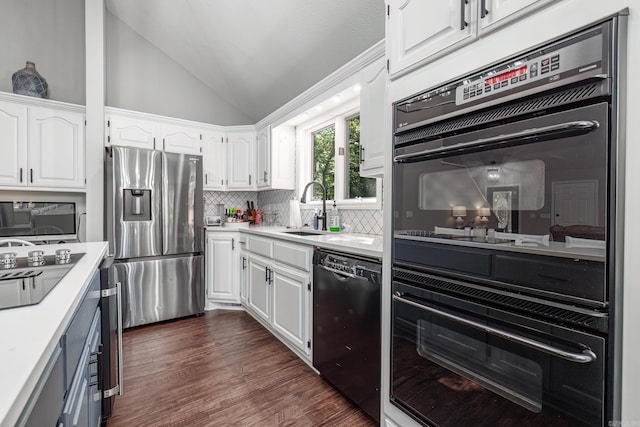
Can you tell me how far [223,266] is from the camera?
336 cm

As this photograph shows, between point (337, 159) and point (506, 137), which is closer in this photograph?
point (506, 137)

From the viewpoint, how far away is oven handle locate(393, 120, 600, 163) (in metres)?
0.78

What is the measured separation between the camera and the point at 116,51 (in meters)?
3.71

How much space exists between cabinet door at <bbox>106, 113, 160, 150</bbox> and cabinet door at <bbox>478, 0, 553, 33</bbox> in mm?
3406

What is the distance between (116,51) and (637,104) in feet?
15.6

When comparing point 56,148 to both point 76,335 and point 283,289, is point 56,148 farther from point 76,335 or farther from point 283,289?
point 76,335

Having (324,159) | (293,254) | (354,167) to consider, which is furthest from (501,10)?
(324,159)

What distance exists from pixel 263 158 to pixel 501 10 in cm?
298

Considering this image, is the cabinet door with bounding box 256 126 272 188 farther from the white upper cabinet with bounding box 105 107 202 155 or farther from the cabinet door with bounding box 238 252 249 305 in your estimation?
the cabinet door with bounding box 238 252 249 305

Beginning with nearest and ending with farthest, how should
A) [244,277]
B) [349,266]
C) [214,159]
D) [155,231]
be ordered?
[349,266] < [155,231] < [244,277] < [214,159]

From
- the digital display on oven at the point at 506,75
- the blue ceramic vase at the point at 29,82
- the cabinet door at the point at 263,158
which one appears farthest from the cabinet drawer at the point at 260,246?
the blue ceramic vase at the point at 29,82

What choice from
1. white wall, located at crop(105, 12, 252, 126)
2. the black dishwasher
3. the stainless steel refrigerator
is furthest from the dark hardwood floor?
white wall, located at crop(105, 12, 252, 126)

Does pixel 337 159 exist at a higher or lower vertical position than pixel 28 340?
higher

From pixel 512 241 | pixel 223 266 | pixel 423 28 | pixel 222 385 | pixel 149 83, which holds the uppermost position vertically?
pixel 149 83
